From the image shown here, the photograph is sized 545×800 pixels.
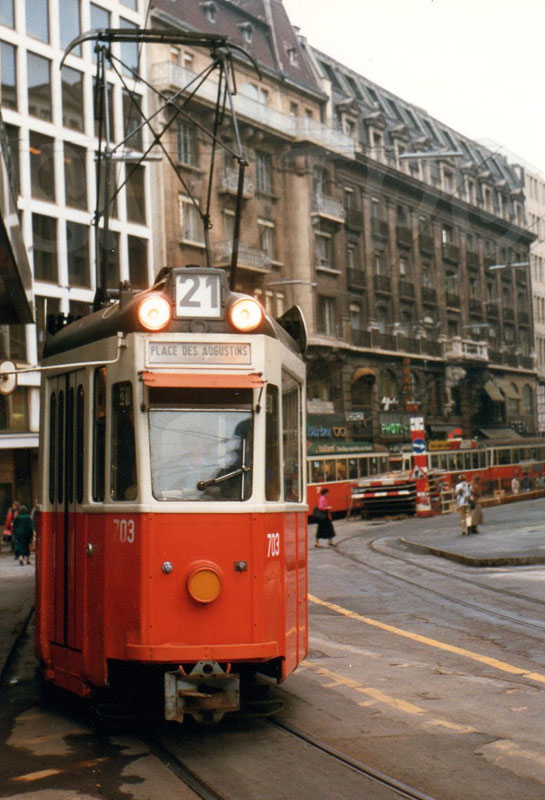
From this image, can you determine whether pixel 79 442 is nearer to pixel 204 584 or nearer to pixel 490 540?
pixel 204 584

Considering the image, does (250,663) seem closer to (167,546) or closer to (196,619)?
(196,619)

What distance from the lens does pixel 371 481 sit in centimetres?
4169

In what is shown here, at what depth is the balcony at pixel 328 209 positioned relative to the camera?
178 feet

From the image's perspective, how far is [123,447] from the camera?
772cm

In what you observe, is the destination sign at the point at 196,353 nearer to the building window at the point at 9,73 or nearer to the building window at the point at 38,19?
the building window at the point at 9,73

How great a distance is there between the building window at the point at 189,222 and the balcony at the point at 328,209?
765cm

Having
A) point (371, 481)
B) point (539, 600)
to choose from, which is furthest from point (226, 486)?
point (371, 481)

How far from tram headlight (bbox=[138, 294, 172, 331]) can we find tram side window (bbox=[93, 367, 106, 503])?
56 centimetres

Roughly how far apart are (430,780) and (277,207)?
47364 mm

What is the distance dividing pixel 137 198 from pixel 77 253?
409 cm

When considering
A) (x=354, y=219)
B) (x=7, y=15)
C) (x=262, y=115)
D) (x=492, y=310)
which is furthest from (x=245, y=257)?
(x=492, y=310)

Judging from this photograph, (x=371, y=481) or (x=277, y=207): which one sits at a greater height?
(x=277, y=207)

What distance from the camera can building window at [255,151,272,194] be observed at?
5162 cm

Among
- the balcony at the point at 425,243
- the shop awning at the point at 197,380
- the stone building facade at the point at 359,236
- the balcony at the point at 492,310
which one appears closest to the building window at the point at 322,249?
the stone building facade at the point at 359,236
